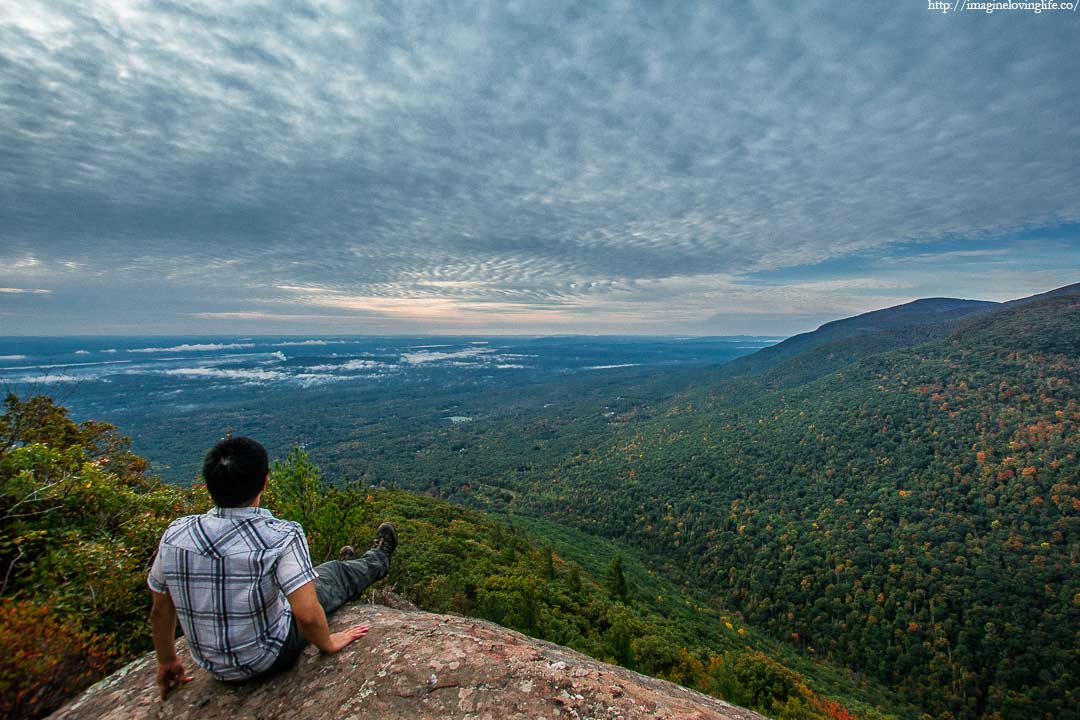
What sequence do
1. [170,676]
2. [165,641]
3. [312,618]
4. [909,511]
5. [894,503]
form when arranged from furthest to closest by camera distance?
[894,503] → [909,511] → [170,676] → [165,641] → [312,618]

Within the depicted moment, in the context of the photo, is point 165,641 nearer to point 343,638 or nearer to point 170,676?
point 170,676

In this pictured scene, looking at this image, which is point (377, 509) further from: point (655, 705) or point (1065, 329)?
point (1065, 329)

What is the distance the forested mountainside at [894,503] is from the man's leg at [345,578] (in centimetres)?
7020

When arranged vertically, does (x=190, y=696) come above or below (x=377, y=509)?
above

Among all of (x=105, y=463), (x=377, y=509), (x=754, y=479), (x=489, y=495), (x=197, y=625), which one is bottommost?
(x=489, y=495)

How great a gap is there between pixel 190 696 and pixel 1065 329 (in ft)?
552

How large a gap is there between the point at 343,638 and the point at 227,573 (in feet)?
4.47

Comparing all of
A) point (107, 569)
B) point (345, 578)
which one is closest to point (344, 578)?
point (345, 578)

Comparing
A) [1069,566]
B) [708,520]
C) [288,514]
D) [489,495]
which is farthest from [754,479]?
[288,514]

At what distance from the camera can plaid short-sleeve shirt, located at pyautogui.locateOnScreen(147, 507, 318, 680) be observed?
3.26 m

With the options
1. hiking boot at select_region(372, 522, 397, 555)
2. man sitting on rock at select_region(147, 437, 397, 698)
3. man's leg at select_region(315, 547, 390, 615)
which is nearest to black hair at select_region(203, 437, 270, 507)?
man sitting on rock at select_region(147, 437, 397, 698)

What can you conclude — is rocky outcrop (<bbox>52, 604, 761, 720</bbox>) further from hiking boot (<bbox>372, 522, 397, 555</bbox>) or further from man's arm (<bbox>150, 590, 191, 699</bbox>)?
hiking boot (<bbox>372, 522, 397, 555</bbox>)

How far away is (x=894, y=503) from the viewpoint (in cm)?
7356

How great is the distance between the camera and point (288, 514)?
8.23 metres
